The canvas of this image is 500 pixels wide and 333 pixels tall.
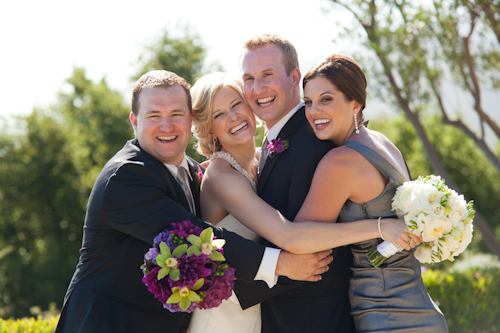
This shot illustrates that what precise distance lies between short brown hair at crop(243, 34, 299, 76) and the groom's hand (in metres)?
1.70

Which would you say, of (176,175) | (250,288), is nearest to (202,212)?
(176,175)

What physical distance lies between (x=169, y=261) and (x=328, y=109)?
174 centimetres

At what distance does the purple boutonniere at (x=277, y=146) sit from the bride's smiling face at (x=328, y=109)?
0.28 meters

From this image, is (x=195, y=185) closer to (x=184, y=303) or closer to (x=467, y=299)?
(x=184, y=303)

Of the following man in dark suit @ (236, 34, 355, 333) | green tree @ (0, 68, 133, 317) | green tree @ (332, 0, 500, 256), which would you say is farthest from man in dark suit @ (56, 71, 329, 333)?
green tree @ (0, 68, 133, 317)

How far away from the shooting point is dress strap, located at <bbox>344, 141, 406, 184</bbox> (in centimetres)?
343

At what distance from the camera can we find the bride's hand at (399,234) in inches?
129

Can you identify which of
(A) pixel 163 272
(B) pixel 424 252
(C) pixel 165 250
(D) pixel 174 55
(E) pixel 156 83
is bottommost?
(B) pixel 424 252

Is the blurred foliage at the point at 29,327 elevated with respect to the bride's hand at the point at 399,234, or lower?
lower

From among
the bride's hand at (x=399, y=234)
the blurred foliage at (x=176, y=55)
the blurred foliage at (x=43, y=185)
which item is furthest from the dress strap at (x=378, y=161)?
the blurred foliage at (x=176, y=55)

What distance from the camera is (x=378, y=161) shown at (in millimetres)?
3434

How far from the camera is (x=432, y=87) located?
9.91 m

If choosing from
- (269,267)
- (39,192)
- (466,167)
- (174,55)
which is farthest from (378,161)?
(174,55)

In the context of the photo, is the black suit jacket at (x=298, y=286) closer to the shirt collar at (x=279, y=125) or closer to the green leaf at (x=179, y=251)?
the shirt collar at (x=279, y=125)
